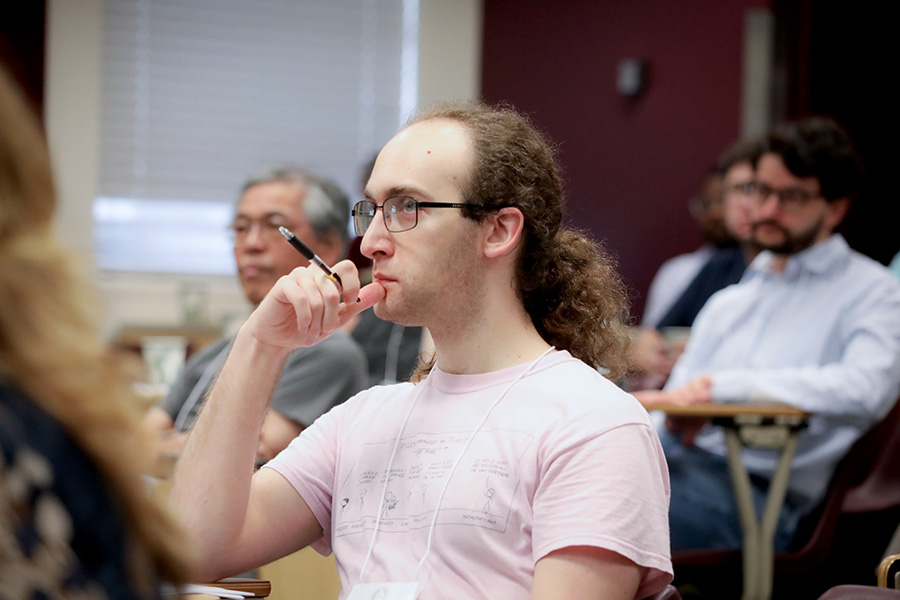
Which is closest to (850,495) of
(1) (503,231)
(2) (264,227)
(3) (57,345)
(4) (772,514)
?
(4) (772,514)

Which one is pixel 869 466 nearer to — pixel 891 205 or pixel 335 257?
pixel 335 257

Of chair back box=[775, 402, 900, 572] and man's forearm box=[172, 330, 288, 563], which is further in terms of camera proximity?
chair back box=[775, 402, 900, 572]

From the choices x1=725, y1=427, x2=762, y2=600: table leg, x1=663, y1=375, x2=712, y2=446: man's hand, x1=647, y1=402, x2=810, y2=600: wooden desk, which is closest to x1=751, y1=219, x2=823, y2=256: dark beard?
x1=663, y1=375, x2=712, y2=446: man's hand

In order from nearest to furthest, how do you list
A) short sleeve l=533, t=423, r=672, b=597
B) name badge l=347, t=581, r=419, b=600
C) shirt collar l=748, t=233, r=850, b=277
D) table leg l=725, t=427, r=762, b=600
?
1. short sleeve l=533, t=423, r=672, b=597
2. name badge l=347, t=581, r=419, b=600
3. table leg l=725, t=427, r=762, b=600
4. shirt collar l=748, t=233, r=850, b=277

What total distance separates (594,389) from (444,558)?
0.30 m

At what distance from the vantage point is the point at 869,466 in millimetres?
2615

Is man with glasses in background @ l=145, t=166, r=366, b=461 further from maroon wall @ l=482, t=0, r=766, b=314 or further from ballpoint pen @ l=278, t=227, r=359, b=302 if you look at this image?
maroon wall @ l=482, t=0, r=766, b=314

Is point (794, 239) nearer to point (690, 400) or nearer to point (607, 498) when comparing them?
point (690, 400)

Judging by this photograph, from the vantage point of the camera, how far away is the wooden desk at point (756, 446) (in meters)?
2.52

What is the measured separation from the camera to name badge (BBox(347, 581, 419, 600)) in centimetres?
129

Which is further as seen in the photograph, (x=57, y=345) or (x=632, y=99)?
(x=632, y=99)

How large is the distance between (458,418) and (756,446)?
1447 millimetres

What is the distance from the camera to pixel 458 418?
55.7 inches

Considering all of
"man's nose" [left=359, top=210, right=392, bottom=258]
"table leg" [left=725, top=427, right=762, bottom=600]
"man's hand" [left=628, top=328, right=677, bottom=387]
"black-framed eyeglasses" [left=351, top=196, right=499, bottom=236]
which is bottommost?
"table leg" [left=725, top=427, right=762, bottom=600]
